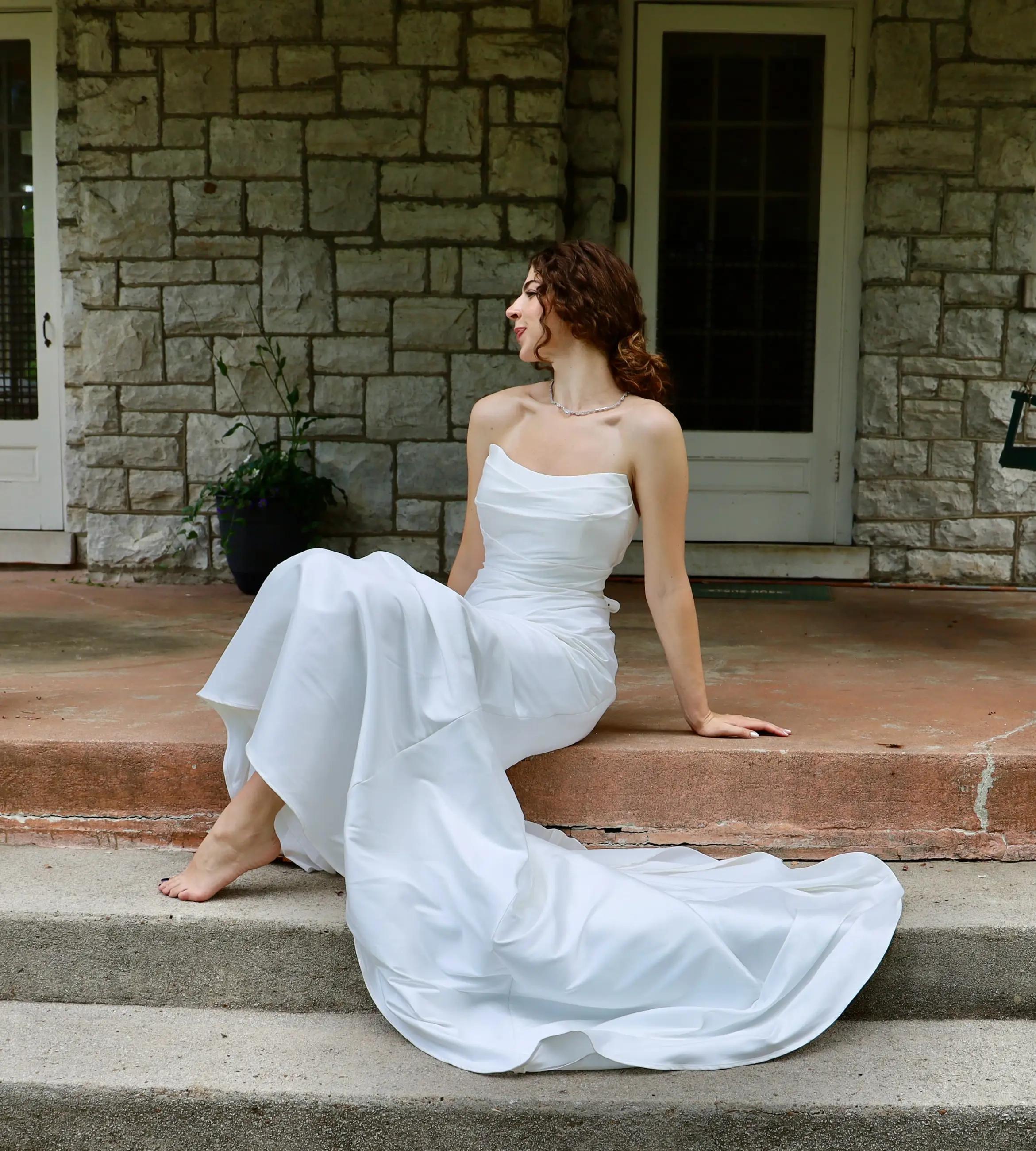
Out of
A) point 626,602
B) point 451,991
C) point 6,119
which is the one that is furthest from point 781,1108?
point 6,119

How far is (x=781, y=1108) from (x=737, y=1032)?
0.14m

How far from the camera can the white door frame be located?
512cm

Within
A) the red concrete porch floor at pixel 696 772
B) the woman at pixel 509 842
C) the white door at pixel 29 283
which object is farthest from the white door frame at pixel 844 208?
the woman at pixel 509 842

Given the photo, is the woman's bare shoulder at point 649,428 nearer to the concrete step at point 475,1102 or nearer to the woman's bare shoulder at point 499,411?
the woman's bare shoulder at point 499,411

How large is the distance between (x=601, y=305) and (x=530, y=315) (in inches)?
6.2

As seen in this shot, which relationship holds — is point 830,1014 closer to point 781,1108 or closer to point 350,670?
point 781,1108

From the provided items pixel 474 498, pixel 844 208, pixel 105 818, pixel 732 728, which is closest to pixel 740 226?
pixel 844 208

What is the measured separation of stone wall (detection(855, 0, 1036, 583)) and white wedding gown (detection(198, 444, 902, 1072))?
3128 millimetres

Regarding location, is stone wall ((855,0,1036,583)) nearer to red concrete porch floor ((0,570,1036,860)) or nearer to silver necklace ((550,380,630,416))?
red concrete porch floor ((0,570,1036,860))

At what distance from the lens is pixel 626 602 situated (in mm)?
4703

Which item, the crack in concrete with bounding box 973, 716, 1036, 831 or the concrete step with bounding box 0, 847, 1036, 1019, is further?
the crack in concrete with bounding box 973, 716, 1036, 831

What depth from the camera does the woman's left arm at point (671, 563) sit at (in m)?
2.49

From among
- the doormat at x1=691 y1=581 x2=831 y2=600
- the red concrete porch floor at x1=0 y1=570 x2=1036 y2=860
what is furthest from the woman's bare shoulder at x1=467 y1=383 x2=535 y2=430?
the doormat at x1=691 y1=581 x2=831 y2=600

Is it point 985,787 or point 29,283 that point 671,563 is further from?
point 29,283
